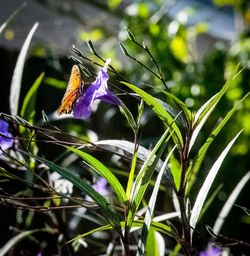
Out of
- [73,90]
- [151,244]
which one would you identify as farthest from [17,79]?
[151,244]

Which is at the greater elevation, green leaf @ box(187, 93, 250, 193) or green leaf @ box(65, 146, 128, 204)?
green leaf @ box(187, 93, 250, 193)

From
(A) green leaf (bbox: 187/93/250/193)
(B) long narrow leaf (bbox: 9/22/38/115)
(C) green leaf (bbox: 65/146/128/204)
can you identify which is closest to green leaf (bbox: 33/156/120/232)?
(C) green leaf (bbox: 65/146/128/204)

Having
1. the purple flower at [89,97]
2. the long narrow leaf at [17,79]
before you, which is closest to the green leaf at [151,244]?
the purple flower at [89,97]

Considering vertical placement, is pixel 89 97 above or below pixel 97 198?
above

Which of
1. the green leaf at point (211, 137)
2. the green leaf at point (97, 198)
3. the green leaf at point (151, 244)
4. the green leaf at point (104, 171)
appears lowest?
the green leaf at point (151, 244)

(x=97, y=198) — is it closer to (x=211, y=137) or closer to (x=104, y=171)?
(x=104, y=171)

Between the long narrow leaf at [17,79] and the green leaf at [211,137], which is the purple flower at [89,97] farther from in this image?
the long narrow leaf at [17,79]

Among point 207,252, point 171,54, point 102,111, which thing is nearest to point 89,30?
point 102,111

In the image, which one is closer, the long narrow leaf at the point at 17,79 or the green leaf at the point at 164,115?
the green leaf at the point at 164,115

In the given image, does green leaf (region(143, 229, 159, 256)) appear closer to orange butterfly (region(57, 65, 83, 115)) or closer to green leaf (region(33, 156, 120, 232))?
green leaf (region(33, 156, 120, 232))
